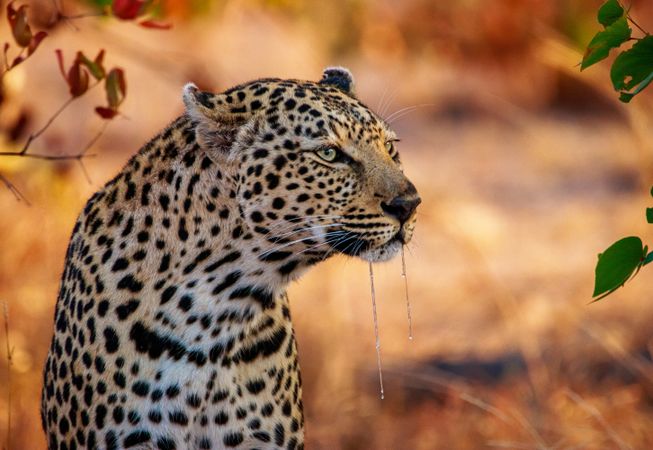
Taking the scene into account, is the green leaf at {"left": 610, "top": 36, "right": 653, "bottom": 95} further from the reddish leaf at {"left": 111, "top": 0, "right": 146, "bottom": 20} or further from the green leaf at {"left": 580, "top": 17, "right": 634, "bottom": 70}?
the reddish leaf at {"left": 111, "top": 0, "right": 146, "bottom": 20}

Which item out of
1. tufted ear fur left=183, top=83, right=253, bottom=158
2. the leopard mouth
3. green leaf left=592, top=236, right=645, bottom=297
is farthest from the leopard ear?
green leaf left=592, top=236, right=645, bottom=297

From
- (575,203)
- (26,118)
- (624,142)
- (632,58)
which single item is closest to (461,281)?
(575,203)

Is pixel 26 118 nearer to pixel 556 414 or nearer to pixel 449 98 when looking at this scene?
pixel 556 414

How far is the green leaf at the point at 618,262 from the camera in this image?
411cm

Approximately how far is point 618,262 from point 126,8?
2.86 metres

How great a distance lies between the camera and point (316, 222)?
5391 mm

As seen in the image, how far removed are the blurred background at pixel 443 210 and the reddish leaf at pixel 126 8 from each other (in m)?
0.50

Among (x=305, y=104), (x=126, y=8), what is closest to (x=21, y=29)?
(x=126, y=8)

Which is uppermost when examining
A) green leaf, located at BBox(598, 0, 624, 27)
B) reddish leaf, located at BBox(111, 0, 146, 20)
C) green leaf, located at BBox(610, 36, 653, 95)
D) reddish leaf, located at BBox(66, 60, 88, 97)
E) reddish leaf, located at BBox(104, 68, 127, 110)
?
green leaf, located at BBox(598, 0, 624, 27)

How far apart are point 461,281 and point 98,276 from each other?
24.1 feet

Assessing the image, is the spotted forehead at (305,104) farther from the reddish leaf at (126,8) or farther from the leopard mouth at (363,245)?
the reddish leaf at (126,8)

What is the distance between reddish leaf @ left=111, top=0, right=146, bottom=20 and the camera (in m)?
5.98

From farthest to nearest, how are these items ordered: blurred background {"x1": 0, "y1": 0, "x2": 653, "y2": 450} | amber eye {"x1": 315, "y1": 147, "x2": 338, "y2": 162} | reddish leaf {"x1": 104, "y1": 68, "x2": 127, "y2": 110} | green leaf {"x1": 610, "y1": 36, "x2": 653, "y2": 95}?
blurred background {"x1": 0, "y1": 0, "x2": 653, "y2": 450} → reddish leaf {"x1": 104, "y1": 68, "x2": 127, "y2": 110} → amber eye {"x1": 315, "y1": 147, "x2": 338, "y2": 162} → green leaf {"x1": 610, "y1": 36, "x2": 653, "y2": 95}

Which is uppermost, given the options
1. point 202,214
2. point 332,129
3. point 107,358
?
point 332,129
